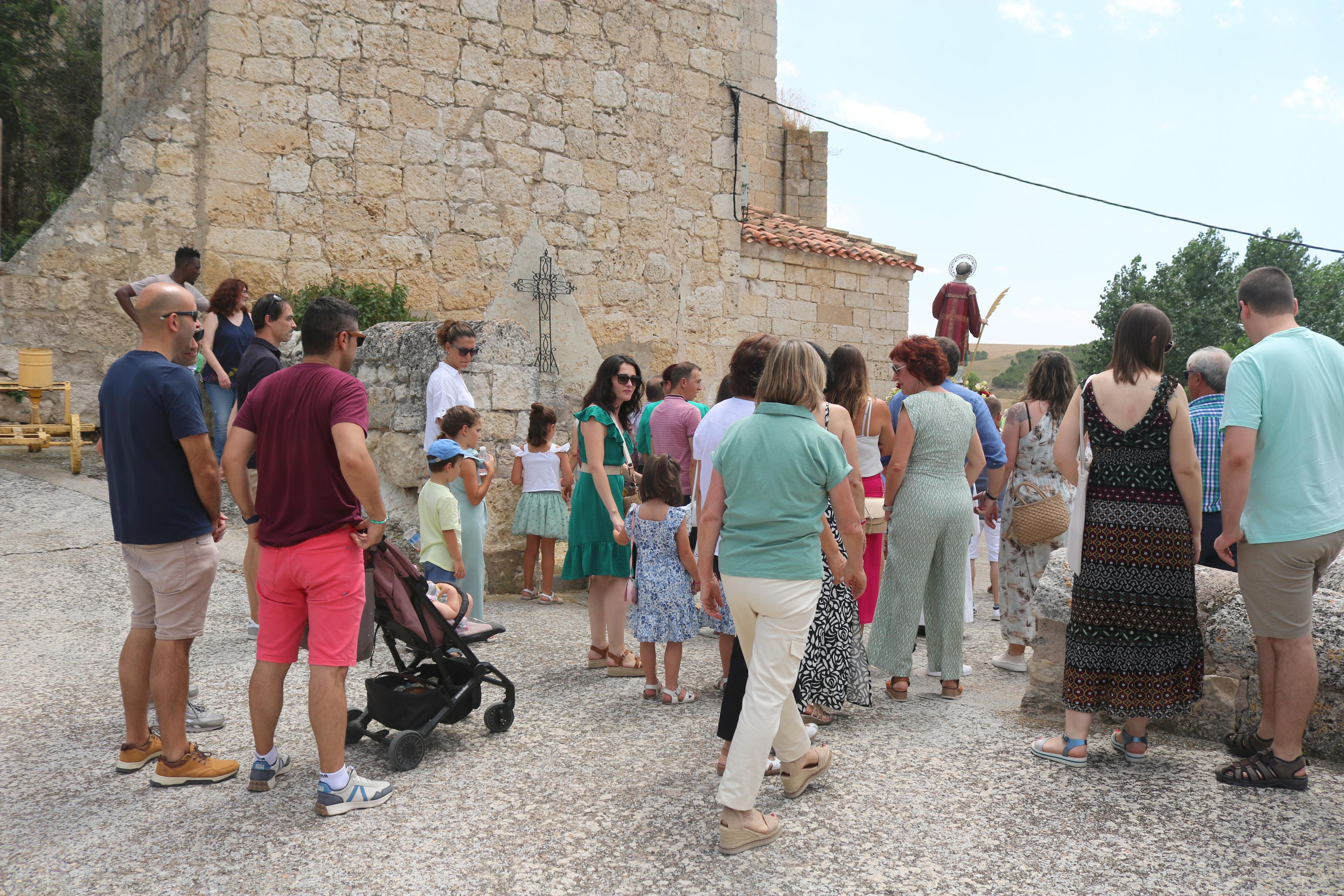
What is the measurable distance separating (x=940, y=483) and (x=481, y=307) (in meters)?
7.14

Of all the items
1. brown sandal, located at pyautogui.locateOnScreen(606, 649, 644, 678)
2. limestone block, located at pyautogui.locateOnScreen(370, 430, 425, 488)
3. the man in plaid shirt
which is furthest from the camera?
limestone block, located at pyautogui.locateOnScreen(370, 430, 425, 488)

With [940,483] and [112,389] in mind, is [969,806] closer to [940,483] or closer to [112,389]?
[940,483]

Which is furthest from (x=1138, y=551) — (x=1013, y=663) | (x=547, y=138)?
(x=547, y=138)

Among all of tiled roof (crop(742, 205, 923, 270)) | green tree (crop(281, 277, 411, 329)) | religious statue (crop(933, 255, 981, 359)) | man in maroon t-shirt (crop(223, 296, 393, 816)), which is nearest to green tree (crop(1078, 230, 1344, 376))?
tiled roof (crop(742, 205, 923, 270))

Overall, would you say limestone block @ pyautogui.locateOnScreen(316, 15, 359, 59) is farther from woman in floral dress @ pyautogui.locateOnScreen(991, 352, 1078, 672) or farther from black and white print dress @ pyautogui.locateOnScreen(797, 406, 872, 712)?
black and white print dress @ pyautogui.locateOnScreen(797, 406, 872, 712)

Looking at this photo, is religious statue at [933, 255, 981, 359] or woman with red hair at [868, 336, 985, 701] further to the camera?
religious statue at [933, 255, 981, 359]

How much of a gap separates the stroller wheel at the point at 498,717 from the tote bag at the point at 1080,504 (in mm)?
2444

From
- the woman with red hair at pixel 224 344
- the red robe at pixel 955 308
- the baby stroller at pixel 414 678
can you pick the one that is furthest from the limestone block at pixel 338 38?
the baby stroller at pixel 414 678

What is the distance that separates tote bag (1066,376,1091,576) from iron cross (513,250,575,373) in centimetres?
770

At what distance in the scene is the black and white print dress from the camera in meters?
3.82

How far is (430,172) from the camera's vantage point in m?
9.98

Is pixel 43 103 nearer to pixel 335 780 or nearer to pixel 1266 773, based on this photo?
pixel 335 780

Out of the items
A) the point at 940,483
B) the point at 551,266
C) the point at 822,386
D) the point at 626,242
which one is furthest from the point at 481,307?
the point at 822,386

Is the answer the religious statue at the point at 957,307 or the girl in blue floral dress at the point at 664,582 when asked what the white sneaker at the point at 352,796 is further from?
the religious statue at the point at 957,307
